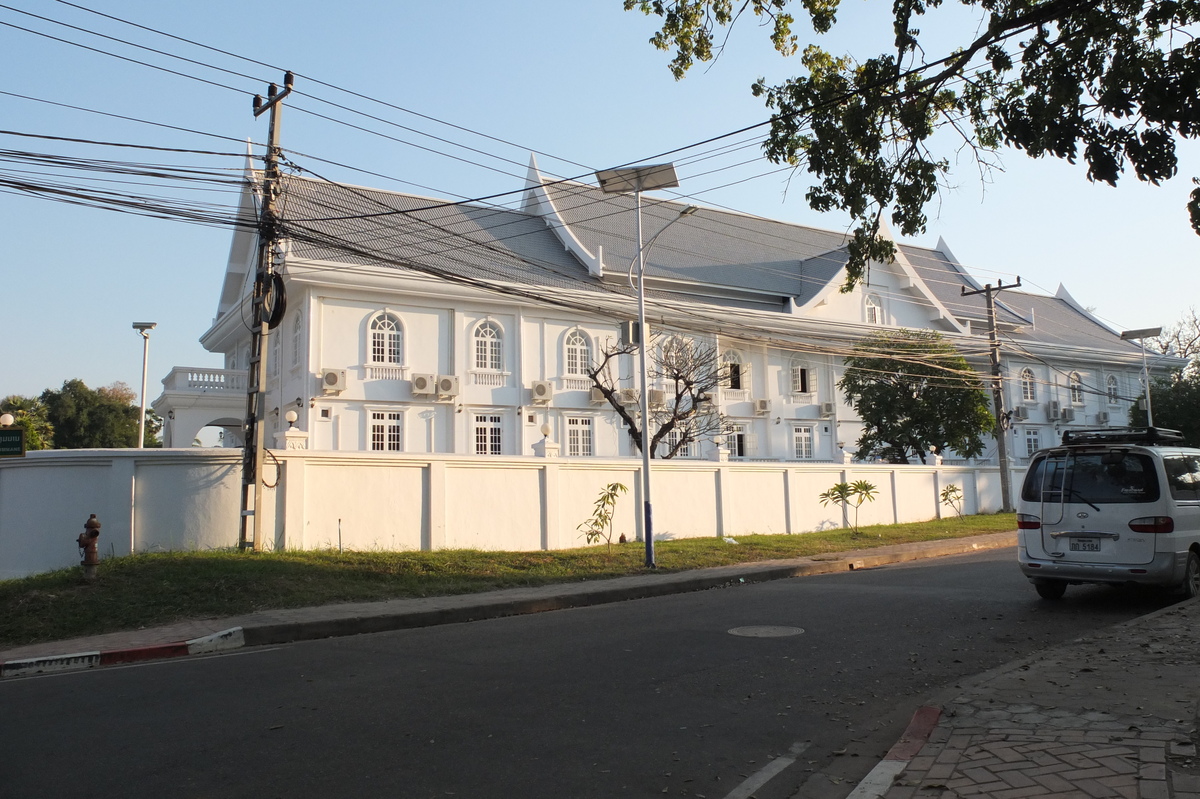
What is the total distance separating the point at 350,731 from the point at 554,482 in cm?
1334

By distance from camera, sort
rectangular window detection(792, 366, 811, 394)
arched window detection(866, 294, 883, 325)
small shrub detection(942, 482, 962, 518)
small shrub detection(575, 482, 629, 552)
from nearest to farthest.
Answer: small shrub detection(575, 482, 629, 552), small shrub detection(942, 482, 962, 518), rectangular window detection(792, 366, 811, 394), arched window detection(866, 294, 883, 325)

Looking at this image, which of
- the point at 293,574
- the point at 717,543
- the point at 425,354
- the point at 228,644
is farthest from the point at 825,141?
the point at 425,354

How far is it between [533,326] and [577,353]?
6.54 feet

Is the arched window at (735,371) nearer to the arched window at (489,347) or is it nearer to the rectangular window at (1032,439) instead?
the arched window at (489,347)

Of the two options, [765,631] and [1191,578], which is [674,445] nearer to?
[1191,578]

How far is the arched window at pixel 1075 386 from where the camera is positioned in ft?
147

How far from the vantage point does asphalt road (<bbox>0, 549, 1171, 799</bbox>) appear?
492cm

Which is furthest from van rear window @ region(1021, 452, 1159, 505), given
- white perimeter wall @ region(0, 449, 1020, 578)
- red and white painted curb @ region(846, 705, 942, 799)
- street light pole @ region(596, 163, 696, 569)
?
white perimeter wall @ region(0, 449, 1020, 578)

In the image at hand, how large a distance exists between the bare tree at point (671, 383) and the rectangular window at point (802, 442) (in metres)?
4.68

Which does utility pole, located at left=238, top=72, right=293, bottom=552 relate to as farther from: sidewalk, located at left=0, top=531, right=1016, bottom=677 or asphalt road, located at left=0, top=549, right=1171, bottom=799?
asphalt road, located at left=0, top=549, right=1171, bottom=799

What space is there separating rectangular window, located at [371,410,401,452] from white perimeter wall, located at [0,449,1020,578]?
33.4ft

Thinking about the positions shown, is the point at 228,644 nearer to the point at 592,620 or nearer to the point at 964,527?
the point at 592,620

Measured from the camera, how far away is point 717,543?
2036cm

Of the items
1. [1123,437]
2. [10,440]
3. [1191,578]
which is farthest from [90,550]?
[1191,578]
